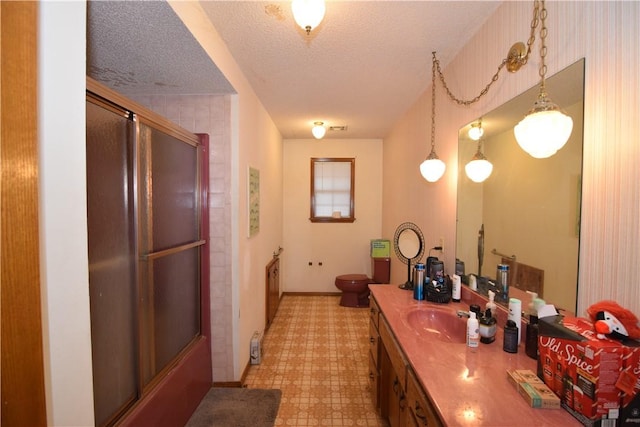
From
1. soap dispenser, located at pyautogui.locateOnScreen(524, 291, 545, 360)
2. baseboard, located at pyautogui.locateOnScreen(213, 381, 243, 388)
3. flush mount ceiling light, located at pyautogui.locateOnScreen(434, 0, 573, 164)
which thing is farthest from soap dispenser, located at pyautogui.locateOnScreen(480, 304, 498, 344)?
baseboard, located at pyautogui.locateOnScreen(213, 381, 243, 388)

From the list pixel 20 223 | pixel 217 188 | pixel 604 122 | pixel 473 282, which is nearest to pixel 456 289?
pixel 473 282

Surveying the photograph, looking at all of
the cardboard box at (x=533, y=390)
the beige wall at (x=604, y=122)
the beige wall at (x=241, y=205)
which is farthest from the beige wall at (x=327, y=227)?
the cardboard box at (x=533, y=390)

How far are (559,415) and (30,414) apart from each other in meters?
1.41

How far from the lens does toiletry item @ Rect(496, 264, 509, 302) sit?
1.49 metres

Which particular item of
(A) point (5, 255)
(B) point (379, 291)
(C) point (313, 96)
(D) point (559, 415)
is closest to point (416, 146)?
(C) point (313, 96)

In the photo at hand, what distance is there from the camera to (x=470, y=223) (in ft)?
6.05

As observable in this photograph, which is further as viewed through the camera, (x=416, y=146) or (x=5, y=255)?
(x=416, y=146)

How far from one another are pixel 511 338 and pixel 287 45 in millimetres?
2071

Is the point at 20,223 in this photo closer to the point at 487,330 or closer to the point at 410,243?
the point at 487,330

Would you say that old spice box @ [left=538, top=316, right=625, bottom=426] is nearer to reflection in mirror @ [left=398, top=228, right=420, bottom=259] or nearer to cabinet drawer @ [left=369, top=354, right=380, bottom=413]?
cabinet drawer @ [left=369, top=354, right=380, bottom=413]

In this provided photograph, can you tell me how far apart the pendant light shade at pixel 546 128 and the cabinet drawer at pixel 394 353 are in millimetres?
1019

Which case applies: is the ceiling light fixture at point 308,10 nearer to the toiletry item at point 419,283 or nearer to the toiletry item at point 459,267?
the toiletry item at point 419,283

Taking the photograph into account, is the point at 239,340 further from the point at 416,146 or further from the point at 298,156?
the point at 298,156

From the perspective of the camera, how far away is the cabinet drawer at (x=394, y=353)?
1296 mm
